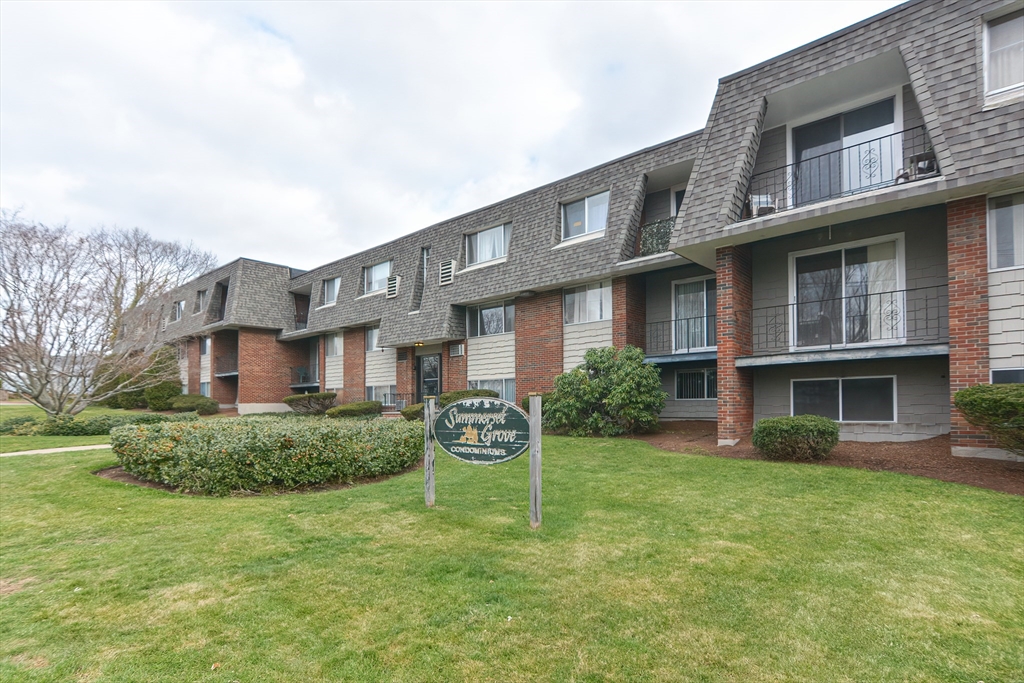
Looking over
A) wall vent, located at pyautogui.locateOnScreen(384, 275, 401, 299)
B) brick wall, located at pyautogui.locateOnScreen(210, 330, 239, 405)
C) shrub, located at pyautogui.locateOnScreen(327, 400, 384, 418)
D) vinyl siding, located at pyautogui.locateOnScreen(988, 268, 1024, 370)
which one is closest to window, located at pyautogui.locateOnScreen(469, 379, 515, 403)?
shrub, located at pyautogui.locateOnScreen(327, 400, 384, 418)

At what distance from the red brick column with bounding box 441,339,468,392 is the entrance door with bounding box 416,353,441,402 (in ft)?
2.11

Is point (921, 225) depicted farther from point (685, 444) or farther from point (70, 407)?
point (70, 407)

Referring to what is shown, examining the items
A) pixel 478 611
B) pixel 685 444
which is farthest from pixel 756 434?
pixel 478 611

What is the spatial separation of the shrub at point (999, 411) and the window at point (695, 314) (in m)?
6.39

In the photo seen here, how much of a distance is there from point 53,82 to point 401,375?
563 inches

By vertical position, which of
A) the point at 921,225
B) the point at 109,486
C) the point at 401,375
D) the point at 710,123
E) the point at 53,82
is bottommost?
the point at 109,486

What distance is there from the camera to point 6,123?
56.5ft

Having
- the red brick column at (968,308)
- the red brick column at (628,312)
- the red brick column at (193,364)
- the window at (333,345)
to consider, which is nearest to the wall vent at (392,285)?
the window at (333,345)

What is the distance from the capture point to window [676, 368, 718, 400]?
1477 cm

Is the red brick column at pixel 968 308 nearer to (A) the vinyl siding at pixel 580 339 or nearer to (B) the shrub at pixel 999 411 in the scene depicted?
(B) the shrub at pixel 999 411

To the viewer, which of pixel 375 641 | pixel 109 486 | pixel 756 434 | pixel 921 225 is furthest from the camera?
pixel 921 225

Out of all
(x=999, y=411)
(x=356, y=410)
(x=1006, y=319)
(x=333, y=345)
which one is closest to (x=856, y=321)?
(x=1006, y=319)

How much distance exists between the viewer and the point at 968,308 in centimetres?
888

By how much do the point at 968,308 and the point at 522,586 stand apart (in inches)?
371
